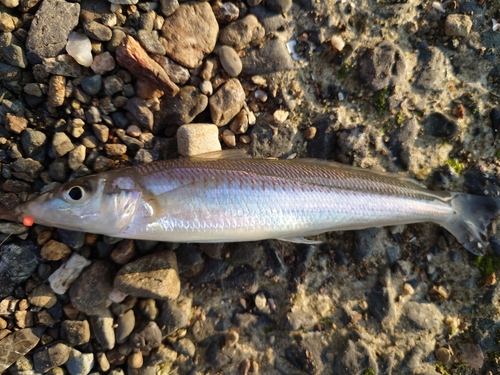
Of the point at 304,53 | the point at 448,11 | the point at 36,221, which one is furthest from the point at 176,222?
the point at 448,11

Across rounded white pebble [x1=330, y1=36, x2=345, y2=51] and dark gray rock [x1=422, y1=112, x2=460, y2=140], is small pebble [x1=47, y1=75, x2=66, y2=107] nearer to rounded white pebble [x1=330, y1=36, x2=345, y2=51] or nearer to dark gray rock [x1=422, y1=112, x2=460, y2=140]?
rounded white pebble [x1=330, y1=36, x2=345, y2=51]

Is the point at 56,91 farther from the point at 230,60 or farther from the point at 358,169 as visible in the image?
the point at 358,169

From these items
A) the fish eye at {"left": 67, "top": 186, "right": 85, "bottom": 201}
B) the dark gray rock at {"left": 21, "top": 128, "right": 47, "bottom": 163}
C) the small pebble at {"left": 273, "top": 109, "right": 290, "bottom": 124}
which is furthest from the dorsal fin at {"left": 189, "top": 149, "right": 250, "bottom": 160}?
the dark gray rock at {"left": 21, "top": 128, "right": 47, "bottom": 163}

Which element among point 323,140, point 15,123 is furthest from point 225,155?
point 15,123

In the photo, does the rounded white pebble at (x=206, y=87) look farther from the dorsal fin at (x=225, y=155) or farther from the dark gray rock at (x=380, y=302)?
the dark gray rock at (x=380, y=302)

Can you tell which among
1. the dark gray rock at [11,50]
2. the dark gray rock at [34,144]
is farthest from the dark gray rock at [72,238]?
the dark gray rock at [11,50]

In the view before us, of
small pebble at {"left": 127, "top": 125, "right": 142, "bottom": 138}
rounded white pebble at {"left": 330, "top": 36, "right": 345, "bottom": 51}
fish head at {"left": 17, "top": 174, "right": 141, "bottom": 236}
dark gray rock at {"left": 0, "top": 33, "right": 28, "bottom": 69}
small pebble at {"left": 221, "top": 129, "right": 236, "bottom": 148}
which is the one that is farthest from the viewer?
rounded white pebble at {"left": 330, "top": 36, "right": 345, "bottom": 51}

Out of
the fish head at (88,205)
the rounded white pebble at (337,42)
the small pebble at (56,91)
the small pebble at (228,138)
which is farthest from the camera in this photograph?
the rounded white pebble at (337,42)
